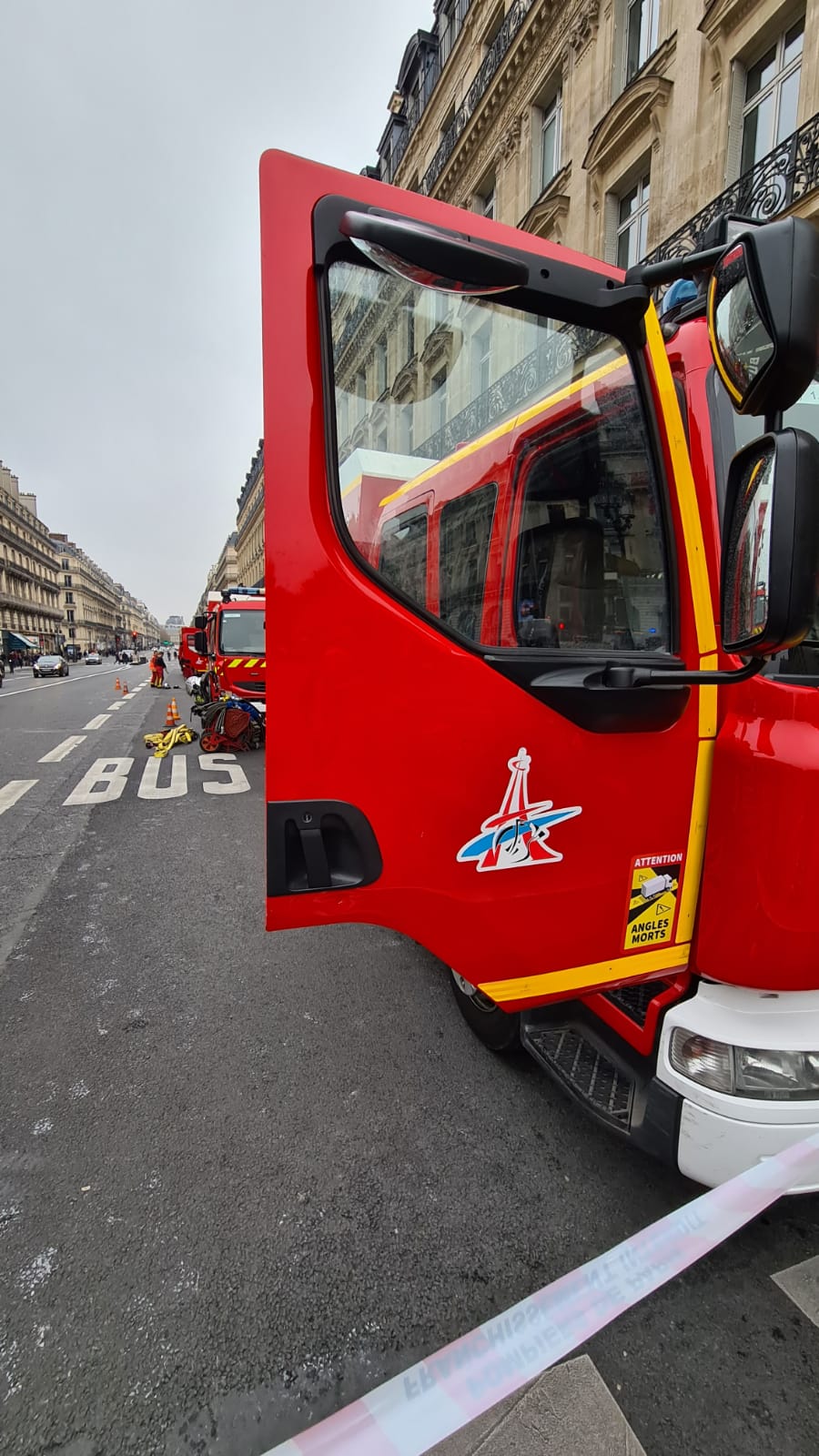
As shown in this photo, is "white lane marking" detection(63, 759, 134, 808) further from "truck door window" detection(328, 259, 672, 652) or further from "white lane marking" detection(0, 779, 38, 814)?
"truck door window" detection(328, 259, 672, 652)

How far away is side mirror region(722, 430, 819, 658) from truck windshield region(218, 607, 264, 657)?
38.4ft

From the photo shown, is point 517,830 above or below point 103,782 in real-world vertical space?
above

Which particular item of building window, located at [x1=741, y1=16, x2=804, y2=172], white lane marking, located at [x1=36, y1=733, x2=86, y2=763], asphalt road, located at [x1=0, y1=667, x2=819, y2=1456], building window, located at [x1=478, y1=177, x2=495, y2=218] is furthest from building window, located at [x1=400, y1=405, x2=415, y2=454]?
building window, located at [x1=478, y1=177, x2=495, y2=218]

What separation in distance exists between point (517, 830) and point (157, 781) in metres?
8.07

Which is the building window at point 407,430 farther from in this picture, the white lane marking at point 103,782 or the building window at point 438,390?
the white lane marking at point 103,782

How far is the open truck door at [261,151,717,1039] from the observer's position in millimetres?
1414

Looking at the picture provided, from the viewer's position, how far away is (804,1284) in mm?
1764

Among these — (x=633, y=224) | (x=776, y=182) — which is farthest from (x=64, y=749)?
(x=633, y=224)

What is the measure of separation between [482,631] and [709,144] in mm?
13248

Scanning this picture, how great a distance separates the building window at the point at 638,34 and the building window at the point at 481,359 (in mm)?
15648

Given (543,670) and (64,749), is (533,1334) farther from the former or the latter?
(64,749)

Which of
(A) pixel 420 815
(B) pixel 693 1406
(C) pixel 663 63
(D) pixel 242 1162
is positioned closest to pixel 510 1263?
(B) pixel 693 1406

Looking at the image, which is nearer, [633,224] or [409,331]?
[409,331]

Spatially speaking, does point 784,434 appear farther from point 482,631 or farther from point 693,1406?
point 693,1406
